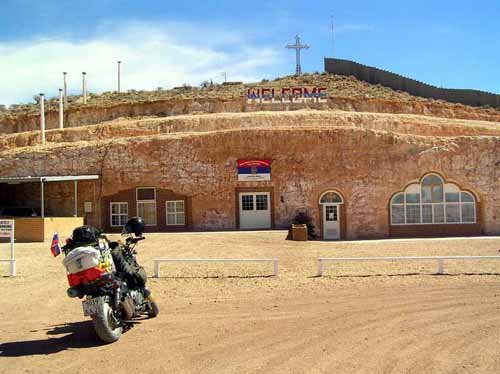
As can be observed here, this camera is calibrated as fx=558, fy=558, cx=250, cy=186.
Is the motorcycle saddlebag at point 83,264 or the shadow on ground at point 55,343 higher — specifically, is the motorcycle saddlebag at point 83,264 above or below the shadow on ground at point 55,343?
above

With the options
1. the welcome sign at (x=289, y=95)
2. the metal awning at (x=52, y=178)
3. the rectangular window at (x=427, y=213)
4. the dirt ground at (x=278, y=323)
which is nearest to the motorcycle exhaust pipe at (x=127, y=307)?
the dirt ground at (x=278, y=323)

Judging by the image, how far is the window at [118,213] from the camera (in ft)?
86.3

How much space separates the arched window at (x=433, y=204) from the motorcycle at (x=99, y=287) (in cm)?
1950

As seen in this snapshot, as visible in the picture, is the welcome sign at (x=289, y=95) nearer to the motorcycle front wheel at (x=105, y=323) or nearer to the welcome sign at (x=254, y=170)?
the welcome sign at (x=254, y=170)

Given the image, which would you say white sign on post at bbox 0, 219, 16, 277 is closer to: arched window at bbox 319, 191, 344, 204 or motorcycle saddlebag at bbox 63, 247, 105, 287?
motorcycle saddlebag at bbox 63, 247, 105, 287

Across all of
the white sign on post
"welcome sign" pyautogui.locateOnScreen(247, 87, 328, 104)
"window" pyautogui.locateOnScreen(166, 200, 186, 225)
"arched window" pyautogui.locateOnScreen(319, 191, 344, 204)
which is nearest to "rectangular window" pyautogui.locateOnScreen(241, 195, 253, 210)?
"window" pyautogui.locateOnScreen(166, 200, 186, 225)

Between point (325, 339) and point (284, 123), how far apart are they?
2321 cm

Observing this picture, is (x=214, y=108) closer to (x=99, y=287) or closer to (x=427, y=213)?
(x=427, y=213)

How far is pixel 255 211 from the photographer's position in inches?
1005

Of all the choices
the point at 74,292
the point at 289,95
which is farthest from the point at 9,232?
the point at 289,95

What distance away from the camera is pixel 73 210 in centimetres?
2634

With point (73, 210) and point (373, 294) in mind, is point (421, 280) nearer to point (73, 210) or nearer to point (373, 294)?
point (373, 294)

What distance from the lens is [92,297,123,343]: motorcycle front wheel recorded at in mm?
7062

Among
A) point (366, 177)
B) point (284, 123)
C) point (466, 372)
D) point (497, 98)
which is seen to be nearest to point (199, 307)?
point (466, 372)
